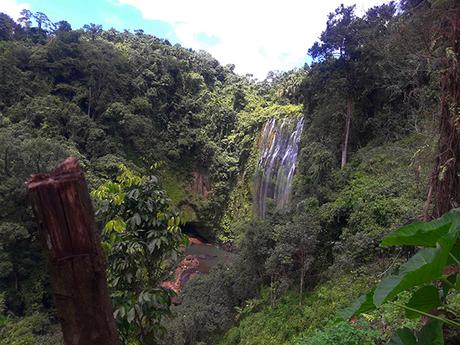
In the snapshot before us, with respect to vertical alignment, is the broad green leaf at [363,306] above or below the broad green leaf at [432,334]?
above

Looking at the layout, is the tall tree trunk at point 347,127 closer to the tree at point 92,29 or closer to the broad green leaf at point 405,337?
the broad green leaf at point 405,337

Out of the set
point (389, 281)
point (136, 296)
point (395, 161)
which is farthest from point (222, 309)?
point (389, 281)

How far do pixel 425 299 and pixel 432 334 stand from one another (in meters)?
0.11

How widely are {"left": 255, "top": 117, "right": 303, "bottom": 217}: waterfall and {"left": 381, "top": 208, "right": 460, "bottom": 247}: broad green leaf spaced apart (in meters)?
15.5

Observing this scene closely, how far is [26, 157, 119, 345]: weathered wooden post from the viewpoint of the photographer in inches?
27.1

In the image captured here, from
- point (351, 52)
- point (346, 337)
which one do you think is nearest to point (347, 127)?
point (351, 52)

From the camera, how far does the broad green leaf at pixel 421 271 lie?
0.97 meters

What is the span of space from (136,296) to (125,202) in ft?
1.79

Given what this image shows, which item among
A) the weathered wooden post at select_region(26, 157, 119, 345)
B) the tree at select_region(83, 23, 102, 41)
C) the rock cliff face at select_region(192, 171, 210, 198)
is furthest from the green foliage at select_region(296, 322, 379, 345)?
the tree at select_region(83, 23, 102, 41)

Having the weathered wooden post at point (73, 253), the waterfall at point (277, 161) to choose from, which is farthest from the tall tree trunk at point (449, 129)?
the waterfall at point (277, 161)

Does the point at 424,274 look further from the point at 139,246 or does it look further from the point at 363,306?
the point at 139,246

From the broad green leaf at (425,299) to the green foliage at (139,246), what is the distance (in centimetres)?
128

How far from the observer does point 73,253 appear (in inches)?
27.5

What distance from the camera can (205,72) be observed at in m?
30.2
